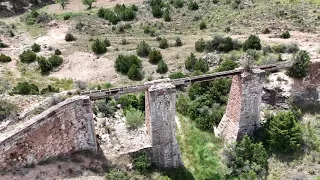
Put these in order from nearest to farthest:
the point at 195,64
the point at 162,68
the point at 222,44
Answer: the point at 195,64, the point at 162,68, the point at 222,44

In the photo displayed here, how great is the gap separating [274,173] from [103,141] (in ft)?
28.1

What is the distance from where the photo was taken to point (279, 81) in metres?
23.1

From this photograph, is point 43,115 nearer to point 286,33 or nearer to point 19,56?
point 19,56

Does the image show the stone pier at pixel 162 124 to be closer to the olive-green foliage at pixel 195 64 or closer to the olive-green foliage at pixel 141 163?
the olive-green foliage at pixel 141 163

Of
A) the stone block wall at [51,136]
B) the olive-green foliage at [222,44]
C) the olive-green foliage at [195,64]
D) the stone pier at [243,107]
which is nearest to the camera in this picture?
the stone block wall at [51,136]

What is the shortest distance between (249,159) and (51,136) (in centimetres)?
968

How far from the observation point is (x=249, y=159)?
19375 mm

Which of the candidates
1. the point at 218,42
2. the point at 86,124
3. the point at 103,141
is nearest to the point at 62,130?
the point at 86,124

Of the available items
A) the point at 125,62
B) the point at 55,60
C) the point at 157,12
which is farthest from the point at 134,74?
the point at 157,12

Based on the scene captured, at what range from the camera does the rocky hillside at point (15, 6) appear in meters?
47.9

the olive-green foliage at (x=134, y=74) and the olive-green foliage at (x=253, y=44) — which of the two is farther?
the olive-green foliage at (x=134, y=74)

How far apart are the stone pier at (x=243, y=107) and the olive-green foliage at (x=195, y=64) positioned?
672 centimetres

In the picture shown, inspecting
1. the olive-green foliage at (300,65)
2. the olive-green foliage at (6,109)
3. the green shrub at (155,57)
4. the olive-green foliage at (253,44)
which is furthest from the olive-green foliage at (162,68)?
the olive-green foliage at (6,109)

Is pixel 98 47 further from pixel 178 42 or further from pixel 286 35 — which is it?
pixel 286 35
